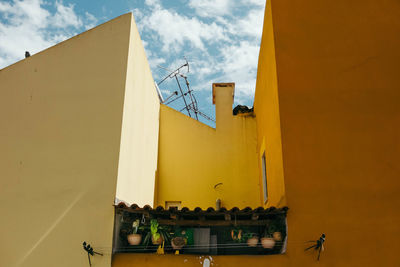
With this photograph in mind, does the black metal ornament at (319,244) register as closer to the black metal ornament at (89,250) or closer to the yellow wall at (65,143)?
the yellow wall at (65,143)

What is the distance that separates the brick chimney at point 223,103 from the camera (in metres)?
12.4

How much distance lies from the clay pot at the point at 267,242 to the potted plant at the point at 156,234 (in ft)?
5.60

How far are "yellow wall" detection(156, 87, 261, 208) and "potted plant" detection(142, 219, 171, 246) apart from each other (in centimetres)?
391

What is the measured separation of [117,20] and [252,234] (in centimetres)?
540

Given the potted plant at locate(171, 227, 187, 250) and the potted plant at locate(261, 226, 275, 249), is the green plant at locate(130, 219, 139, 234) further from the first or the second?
the potted plant at locate(261, 226, 275, 249)

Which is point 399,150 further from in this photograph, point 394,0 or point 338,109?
point 394,0

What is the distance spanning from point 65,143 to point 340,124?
528 cm

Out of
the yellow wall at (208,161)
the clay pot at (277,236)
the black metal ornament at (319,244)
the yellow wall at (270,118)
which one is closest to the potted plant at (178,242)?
the clay pot at (277,236)

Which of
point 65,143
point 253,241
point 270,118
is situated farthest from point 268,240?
point 65,143

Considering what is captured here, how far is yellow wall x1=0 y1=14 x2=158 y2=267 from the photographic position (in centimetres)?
701

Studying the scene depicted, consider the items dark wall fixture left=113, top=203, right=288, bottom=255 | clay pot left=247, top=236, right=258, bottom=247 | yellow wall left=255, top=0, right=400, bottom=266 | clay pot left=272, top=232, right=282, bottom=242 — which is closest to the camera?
yellow wall left=255, top=0, right=400, bottom=266

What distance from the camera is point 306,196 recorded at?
23.1ft

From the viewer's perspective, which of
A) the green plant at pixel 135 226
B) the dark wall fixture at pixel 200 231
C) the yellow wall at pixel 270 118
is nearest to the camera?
the dark wall fixture at pixel 200 231

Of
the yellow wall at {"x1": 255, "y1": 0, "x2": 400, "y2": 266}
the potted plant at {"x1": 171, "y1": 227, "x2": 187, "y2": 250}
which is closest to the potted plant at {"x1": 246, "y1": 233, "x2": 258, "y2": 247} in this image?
the yellow wall at {"x1": 255, "y1": 0, "x2": 400, "y2": 266}
